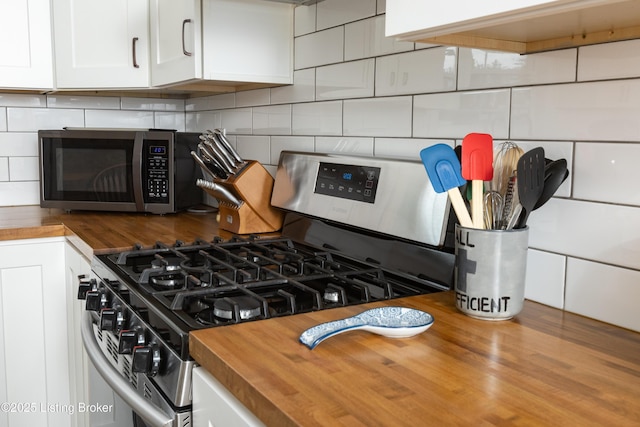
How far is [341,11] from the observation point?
1702 mm

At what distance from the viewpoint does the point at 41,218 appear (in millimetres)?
2158

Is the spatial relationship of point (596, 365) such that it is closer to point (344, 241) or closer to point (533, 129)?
point (533, 129)

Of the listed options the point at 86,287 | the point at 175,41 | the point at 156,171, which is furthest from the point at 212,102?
the point at 86,287

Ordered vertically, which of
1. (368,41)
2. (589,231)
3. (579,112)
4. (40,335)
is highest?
(368,41)

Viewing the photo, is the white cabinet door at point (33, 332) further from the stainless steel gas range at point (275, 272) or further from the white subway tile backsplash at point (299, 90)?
the white subway tile backsplash at point (299, 90)

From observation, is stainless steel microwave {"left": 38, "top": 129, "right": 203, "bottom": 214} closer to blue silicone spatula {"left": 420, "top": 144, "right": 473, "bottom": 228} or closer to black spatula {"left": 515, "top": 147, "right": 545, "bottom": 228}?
blue silicone spatula {"left": 420, "top": 144, "right": 473, "bottom": 228}

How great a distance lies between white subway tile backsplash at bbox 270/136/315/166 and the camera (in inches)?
74.0

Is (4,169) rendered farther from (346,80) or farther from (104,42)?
(346,80)

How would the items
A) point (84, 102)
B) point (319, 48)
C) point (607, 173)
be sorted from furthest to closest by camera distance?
1. point (84, 102)
2. point (319, 48)
3. point (607, 173)

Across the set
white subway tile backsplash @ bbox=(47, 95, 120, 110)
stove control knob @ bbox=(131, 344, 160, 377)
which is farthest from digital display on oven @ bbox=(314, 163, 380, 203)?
white subway tile backsplash @ bbox=(47, 95, 120, 110)

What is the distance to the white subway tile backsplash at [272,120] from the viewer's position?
6.61ft

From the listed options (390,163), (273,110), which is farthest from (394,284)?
(273,110)

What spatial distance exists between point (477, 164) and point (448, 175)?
0.05 m

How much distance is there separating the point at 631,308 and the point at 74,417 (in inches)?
70.1
